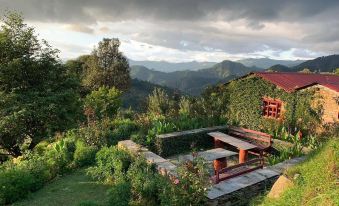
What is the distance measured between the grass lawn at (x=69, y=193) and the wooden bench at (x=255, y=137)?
629 cm

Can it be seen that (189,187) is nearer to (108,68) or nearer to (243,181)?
(243,181)

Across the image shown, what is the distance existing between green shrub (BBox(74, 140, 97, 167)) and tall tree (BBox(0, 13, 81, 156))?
4888 millimetres

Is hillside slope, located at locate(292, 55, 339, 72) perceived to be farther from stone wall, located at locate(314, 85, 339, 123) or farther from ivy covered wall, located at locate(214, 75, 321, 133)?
stone wall, located at locate(314, 85, 339, 123)

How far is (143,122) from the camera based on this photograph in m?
14.3

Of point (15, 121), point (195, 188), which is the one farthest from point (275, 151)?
point (15, 121)

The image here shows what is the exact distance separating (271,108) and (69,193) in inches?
515

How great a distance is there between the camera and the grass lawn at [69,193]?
855 centimetres

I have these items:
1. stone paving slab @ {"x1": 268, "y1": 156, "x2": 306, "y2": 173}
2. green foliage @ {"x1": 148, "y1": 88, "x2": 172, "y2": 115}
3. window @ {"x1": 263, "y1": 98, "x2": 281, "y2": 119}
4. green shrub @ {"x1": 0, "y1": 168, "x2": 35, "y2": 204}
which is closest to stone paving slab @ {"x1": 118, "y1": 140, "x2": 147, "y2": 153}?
green shrub @ {"x1": 0, "y1": 168, "x2": 35, "y2": 204}

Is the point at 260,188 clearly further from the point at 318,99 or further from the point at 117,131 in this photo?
the point at 318,99

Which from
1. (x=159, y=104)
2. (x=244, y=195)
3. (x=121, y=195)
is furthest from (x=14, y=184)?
(x=159, y=104)

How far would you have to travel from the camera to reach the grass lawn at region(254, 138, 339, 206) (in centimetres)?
547

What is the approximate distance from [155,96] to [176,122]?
5.39 meters

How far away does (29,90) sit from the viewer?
16828 millimetres

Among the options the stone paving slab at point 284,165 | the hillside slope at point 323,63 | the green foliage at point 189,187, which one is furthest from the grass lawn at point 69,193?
the hillside slope at point 323,63
